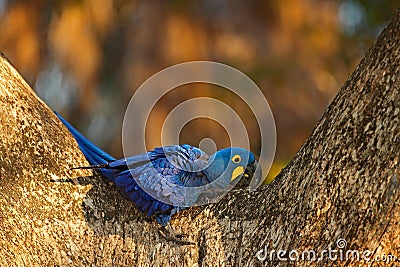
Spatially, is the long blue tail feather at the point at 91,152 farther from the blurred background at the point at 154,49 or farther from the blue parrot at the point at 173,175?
the blurred background at the point at 154,49

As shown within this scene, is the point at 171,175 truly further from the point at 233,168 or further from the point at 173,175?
the point at 233,168

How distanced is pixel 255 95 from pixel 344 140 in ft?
7.86

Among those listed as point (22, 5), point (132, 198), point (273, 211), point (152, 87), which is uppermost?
point (22, 5)

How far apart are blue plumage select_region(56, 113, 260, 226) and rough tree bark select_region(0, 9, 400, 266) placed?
5cm

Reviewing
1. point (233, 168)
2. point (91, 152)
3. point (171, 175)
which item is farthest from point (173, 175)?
point (91, 152)

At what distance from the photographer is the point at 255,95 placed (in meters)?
4.28

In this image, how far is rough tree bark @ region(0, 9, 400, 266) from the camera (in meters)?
1.82

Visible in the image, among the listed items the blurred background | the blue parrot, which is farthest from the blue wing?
the blurred background

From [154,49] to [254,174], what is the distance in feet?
12.0

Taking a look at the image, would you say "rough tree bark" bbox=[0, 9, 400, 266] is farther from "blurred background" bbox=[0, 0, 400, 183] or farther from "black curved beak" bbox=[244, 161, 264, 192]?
"blurred background" bbox=[0, 0, 400, 183]

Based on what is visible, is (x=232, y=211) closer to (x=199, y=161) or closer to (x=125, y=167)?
(x=199, y=161)

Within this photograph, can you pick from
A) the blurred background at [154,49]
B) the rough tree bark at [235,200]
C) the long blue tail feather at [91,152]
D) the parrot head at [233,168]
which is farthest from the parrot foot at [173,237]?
the blurred background at [154,49]

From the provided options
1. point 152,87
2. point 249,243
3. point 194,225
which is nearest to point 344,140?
point 249,243

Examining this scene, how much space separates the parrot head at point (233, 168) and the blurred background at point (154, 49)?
3279mm
